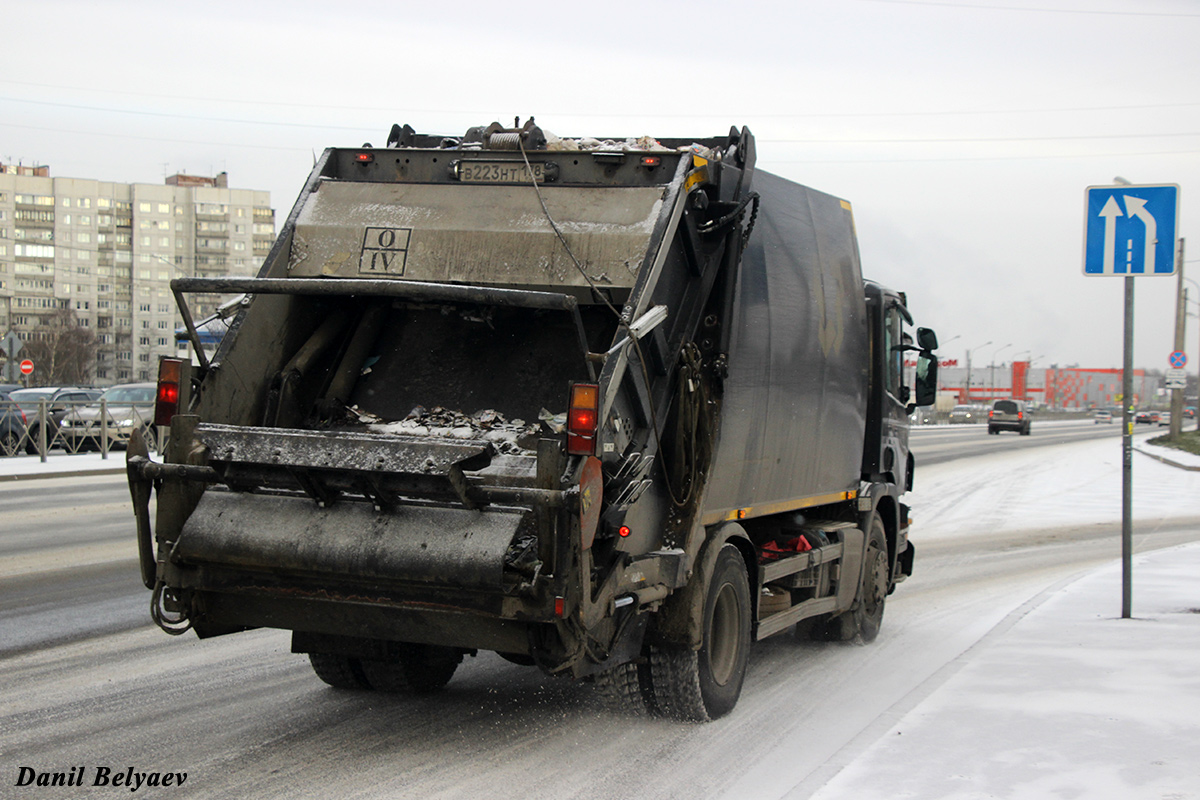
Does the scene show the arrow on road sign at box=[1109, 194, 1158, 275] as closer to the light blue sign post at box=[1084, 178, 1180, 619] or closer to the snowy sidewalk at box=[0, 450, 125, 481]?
the light blue sign post at box=[1084, 178, 1180, 619]

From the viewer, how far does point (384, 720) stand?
5973mm

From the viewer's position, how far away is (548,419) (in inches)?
233

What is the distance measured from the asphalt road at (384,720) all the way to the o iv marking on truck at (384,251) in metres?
2.33

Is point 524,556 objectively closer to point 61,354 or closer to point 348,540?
point 348,540

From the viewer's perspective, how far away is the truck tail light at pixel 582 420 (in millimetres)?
4805

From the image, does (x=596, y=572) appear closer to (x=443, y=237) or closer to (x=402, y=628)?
(x=402, y=628)

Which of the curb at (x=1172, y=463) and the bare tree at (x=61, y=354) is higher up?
the bare tree at (x=61, y=354)

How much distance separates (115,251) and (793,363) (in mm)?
112951

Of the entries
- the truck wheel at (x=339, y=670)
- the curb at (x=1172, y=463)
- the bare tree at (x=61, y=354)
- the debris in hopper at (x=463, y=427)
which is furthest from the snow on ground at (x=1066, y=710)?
the bare tree at (x=61, y=354)

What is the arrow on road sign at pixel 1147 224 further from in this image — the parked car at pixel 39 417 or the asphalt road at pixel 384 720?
the parked car at pixel 39 417

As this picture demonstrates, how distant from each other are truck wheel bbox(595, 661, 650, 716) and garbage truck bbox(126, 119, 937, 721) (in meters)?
0.01

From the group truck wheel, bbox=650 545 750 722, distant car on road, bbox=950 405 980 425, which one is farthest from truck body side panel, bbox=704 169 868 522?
distant car on road, bbox=950 405 980 425

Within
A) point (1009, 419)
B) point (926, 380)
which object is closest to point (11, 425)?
point (926, 380)

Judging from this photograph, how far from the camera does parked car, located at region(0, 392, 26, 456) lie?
25.6 m
